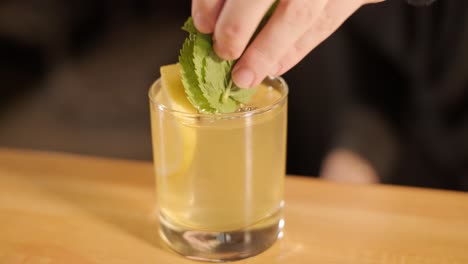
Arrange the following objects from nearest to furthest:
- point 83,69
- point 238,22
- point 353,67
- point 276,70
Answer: point 238,22, point 276,70, point 353,67, point 83,69

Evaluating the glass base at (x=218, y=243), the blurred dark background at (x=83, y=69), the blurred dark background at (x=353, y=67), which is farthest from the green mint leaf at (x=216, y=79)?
the blurred dark background at (x=83, y=69)

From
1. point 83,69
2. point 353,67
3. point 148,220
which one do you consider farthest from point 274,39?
point 83,69

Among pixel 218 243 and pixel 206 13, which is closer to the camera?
pixel 206 13

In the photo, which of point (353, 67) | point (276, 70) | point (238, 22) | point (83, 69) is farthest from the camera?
point (83, 69)

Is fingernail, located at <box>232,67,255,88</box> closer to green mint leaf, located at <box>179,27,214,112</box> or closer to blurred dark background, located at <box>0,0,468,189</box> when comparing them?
green mint leaf, located at <box>179,27,214,112</box>

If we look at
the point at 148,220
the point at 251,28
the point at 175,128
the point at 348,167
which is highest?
the point at 251,28

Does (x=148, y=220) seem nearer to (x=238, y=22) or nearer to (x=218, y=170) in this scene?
(x=218, y=170)

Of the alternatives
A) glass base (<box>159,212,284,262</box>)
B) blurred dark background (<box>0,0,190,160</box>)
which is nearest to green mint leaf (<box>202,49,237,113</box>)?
glass base (<box>159,212,284,262</box>)
